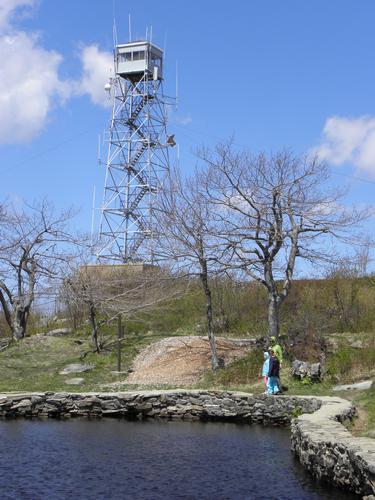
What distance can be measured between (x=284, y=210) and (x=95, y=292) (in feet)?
32.3

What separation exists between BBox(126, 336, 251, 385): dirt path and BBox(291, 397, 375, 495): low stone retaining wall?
9.97m

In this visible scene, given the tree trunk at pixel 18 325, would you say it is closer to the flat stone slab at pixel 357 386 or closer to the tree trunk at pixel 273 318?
the tree trunk at pixel 273 318

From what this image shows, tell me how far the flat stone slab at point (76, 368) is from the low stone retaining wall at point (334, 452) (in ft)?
42.0

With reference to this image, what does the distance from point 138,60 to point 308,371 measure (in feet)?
89.5

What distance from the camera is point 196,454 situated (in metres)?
14.9

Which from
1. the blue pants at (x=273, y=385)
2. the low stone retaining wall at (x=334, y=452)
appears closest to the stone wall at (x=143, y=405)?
the blue pants at (x=273, y=385)

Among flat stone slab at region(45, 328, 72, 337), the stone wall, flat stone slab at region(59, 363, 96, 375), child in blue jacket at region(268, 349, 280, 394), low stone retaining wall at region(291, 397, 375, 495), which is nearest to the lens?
low stone retaining wall at region(291, 397, 375, 495)

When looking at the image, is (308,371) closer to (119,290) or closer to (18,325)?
(119,290)

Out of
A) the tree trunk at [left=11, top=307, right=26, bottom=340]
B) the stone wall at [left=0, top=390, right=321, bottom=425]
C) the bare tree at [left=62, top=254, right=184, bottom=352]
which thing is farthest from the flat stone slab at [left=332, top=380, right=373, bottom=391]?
the tree trunk at [left=11, top=307, right=26, bottom=340]

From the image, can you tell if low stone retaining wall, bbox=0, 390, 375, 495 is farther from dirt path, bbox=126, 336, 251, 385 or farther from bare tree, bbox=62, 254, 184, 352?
bare tree, bbox=62, 254, 184, 352

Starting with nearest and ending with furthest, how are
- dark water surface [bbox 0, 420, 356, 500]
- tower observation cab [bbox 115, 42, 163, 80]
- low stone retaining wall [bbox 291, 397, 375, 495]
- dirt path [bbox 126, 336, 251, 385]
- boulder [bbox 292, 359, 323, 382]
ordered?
1. low stone retaining wall [bbox 291, 397, 375, 495]
2. dark water surface [bbox 0, 420, 356, 500]
3. boulder [bbox 292, 359, 323, 382]
4. dirt path [bbox 126, 336, 251, 385]
5. tower observation cab [bbox 115, 42, 163, 80]

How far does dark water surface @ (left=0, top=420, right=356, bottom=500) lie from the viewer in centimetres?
1170

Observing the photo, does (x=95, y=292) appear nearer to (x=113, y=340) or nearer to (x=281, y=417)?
(x=113, y=340)

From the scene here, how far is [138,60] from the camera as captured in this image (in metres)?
44.2
